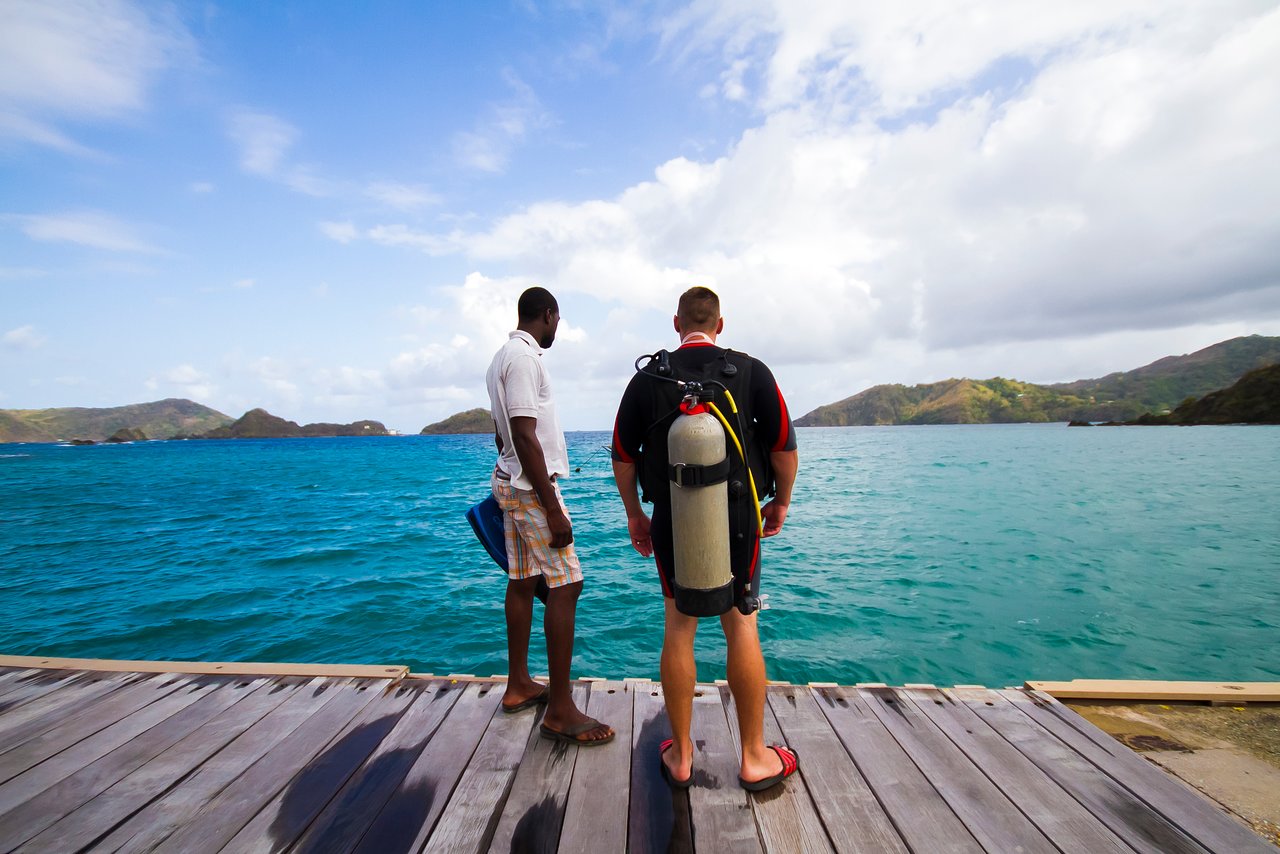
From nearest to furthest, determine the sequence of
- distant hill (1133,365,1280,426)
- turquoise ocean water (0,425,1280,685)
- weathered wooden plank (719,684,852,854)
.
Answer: weathered wooden plank (719,684,852,854), turquoise ocean water (0,425,1280,685), distant hill (1133,365,1280,426)

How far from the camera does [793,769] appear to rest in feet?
9.86

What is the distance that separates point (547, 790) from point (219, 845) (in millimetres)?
1504

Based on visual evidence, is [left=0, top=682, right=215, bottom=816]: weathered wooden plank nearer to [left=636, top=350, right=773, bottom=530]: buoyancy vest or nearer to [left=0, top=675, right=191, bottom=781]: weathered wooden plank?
[left=0, top=675, right=191, bottom=781]: weathered wooden plank

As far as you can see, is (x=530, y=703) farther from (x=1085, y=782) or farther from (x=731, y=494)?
(x=1085, y=782)

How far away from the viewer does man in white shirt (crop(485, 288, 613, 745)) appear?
3.37m

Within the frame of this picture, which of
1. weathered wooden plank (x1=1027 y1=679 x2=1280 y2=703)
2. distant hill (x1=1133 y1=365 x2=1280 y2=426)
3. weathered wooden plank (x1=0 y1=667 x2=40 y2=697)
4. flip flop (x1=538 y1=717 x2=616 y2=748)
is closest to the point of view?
flip flop (x1=538 y1=717 x2=616 y2=748)

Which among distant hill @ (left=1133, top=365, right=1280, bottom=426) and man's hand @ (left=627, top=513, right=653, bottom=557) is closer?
man's hand @ (left=627, top=513, right=653, bottom=557)

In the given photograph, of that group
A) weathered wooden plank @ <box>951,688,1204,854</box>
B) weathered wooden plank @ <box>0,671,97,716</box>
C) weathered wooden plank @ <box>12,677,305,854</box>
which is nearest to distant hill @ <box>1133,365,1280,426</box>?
weathered wooden plank @ <box>951,688,1204,854</box>

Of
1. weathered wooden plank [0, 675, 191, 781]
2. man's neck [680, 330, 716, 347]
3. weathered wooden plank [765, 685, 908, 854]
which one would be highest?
man's neck [680, 330, 716, 347]

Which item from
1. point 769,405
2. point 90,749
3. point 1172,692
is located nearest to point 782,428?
point 769,405

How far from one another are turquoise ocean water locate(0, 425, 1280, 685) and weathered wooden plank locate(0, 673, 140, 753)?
403 centimetres

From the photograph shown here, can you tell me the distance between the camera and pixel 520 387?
3367 millimetres

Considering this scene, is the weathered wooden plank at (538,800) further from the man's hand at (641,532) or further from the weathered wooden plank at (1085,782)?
the weathered wooden plank at (1085,782)

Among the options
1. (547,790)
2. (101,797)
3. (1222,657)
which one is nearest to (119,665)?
(101,797)
